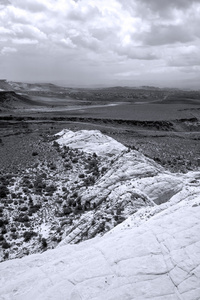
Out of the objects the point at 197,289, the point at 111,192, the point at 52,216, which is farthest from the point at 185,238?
the point at 52,216

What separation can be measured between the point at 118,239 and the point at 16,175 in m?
18.5

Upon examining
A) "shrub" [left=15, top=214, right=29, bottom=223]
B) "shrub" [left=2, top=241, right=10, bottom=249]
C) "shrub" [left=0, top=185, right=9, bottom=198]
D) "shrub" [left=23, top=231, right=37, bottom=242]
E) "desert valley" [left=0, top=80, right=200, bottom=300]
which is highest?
"desert valley" [left=0, top=80, right=200, bottom=300]

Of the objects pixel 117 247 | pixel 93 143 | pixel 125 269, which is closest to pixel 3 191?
pixel 117 247

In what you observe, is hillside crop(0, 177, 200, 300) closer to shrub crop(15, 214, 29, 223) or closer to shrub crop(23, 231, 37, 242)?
shrub crop(23, 231, 37, 242)

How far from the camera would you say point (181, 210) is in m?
14.2

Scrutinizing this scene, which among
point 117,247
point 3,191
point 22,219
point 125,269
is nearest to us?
point 125,269

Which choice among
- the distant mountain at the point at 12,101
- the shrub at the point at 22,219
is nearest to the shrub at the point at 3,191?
the shrub at the point at 22,219

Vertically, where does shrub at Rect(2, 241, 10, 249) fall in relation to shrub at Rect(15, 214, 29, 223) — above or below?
below

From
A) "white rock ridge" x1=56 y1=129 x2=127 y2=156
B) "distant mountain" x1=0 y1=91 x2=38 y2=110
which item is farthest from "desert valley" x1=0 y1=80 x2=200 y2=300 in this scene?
"distant mountain" x1=0 y1=91 x2=38 y2=110

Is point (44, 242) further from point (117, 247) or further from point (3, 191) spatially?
point (3, 191)

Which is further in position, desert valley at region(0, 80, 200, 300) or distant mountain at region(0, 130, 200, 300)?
desert valley at region(0, 80, 200, 300)

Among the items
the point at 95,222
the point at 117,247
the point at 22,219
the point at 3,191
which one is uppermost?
the point at 117,247

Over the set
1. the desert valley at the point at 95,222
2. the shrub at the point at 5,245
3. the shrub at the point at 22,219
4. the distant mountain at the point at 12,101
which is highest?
the distant mountain at the point at 12,101

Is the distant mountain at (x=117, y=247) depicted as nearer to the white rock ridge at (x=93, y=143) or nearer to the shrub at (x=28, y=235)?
the shrub at (x=28, y=235)
